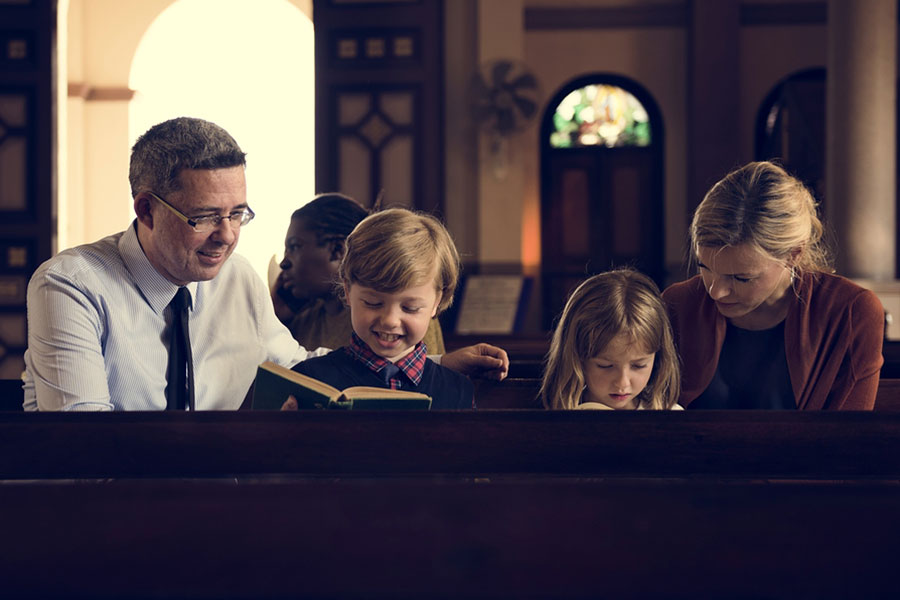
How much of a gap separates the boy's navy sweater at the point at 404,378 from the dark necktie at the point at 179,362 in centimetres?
26

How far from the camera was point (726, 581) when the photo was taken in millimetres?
1199

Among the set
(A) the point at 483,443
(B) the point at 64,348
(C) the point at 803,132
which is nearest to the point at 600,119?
(C) the point at 803,132

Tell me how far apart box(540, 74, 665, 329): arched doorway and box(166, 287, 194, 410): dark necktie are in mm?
7005

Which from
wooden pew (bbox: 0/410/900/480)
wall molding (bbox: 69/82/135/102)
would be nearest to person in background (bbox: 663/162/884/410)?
wooden pew (bbox: 0/410/900/480)

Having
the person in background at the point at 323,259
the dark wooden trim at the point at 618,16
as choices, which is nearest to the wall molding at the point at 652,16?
the dark wooden trim at the point at 618,16

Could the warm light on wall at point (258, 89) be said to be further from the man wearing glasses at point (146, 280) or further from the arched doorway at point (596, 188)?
the man wearing glasses at point (146, 280)

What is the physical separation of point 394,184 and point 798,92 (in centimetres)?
336

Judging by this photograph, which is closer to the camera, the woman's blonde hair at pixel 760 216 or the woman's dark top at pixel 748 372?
the woman's blonde hair at pixel 760 216

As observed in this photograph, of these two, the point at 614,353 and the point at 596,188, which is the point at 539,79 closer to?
the point at 596,188

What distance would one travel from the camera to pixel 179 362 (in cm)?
220

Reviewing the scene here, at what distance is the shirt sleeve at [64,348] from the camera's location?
1955mm

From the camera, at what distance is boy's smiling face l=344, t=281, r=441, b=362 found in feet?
6.63

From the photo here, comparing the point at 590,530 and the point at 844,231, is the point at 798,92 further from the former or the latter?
the point at 590,530

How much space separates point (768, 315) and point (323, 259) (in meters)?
1.19
